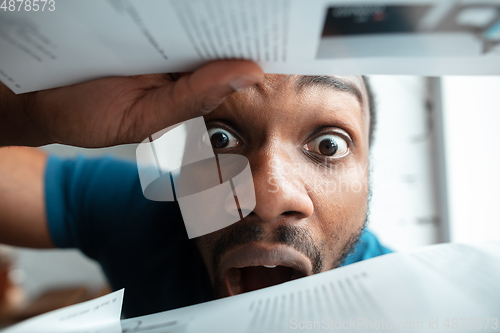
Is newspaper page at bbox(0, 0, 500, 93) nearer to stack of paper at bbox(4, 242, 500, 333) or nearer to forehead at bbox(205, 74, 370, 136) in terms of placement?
forehead at bbox(205, 74, 370, 136)

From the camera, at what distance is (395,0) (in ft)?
0.71

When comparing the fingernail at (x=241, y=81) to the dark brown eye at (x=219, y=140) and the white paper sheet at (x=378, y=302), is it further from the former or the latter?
the white paper sheet at (x=378, y=302)

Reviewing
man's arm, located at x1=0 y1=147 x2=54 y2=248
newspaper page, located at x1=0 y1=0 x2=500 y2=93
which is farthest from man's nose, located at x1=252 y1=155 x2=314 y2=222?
man's arm, located at x1=0 y1=147 x2=54 y2=248

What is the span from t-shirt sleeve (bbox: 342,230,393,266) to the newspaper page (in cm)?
26

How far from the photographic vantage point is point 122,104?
338 millimetres

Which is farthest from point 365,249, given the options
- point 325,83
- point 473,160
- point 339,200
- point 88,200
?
point 88,200

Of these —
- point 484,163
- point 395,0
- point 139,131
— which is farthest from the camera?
point 484,163

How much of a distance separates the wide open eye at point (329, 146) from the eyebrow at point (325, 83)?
0.06 metres

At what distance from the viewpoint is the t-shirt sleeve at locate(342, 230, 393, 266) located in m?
0.44

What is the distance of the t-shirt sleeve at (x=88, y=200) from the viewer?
1.97ft

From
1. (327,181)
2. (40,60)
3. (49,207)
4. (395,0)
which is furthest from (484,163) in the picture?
(49,207)

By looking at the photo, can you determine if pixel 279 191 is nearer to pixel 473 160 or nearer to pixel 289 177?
pixel 289 177

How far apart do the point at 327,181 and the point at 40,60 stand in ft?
1.10

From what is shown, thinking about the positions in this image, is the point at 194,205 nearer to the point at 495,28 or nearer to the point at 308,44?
the point at 308,44
